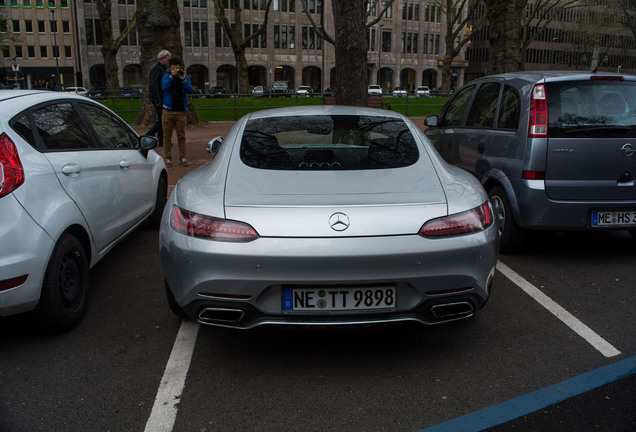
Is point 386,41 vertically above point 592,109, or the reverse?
point 386,41

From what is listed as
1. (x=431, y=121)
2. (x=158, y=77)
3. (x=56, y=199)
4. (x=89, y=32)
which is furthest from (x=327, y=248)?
(x=89, y=32)

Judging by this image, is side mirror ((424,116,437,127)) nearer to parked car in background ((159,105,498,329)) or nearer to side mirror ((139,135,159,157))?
side mirror ((139,135,159,157))

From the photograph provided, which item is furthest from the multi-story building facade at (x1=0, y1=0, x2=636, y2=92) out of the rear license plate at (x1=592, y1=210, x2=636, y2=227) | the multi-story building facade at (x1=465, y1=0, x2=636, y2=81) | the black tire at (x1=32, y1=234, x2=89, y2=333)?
the black tire at (x1=32, y1=234, x2=89, y2=333)

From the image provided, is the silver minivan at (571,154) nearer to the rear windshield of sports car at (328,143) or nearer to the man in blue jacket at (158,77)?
the rear windshield of sports car at (328,143)

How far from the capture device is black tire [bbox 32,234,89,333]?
332 centimetres

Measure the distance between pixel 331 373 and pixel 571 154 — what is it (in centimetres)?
298

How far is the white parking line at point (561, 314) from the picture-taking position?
3336 mm

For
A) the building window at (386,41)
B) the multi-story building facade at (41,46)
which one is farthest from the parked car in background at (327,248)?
the building window at (386,41)

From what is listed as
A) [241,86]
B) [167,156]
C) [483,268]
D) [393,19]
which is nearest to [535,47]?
[393,19]

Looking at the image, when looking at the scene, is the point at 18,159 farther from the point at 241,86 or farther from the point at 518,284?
the point at 241,86

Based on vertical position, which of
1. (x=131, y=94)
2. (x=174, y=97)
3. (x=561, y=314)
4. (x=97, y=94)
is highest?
(x=174, y=97)

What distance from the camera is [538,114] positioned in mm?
4820

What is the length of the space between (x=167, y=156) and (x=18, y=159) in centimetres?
704

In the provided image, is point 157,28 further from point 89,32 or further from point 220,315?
point 89,32
